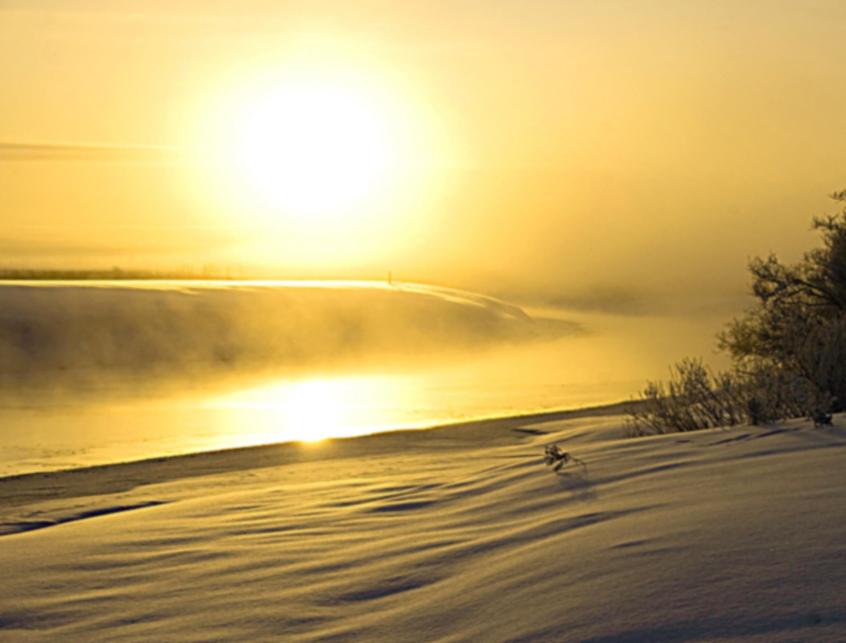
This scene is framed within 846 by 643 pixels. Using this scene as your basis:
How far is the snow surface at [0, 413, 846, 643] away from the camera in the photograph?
2660 millimetres

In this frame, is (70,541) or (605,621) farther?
(70,541)

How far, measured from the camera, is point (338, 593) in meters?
3.39

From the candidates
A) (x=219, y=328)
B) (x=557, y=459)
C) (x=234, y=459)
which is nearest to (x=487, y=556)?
(x=557, y=459)

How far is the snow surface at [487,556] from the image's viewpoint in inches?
105

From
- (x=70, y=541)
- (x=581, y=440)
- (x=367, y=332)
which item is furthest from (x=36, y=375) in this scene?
(x=70, y=541)

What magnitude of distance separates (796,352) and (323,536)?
423 centimetres

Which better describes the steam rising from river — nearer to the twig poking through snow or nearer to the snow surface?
the snow surface

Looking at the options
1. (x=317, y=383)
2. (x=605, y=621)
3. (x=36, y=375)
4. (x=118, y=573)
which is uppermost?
(x=36, y=375)

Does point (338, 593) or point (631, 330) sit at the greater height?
point (631, 330)

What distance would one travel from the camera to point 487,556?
3.60m

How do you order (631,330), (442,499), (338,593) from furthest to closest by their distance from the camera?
1. (631,330)
2. (442,499)
3. (338,593)

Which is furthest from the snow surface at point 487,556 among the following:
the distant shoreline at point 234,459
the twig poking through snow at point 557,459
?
the distant shoreline at point 234,459

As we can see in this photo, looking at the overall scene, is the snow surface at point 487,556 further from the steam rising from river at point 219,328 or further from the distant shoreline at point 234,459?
the steam rising from river at point 219,328

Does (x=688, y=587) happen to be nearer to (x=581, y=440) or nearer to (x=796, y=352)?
(x=796, y=352)
